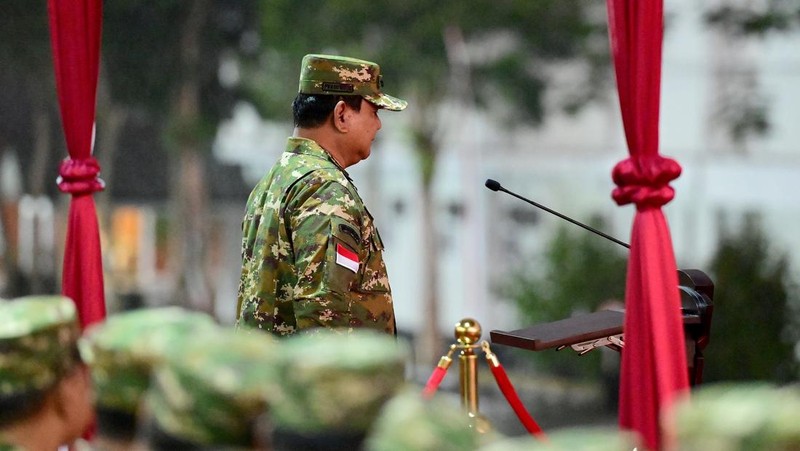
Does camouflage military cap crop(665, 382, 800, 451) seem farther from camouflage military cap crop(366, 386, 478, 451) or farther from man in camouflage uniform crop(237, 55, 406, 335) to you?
man in camouflage uniform crop(237, 55, 406, 335)

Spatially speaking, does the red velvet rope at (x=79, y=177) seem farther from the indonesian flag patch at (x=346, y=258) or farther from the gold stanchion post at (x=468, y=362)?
the gold stanchion post at (x=468, y=362)

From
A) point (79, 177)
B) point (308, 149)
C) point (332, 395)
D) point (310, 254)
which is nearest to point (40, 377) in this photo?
point (332, 395)

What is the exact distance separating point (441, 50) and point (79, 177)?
16.1 ft

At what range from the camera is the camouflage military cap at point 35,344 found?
167cm

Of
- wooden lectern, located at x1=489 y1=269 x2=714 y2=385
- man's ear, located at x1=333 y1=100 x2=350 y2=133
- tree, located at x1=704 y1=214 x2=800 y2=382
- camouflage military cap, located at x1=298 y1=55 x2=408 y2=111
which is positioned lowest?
A: tree, located at x1=704 y1=214 x2=800 y2=382

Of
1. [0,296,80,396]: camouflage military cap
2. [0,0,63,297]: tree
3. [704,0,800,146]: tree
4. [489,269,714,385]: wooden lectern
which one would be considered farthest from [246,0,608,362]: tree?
[0,296,80,396]: camouflage military cap

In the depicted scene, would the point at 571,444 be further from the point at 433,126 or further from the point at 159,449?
the point at 433,126

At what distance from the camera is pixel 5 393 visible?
167 centimetres

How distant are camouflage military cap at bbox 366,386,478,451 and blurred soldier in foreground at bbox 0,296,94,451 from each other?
0.55 meters

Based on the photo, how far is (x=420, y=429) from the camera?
4.49 feet

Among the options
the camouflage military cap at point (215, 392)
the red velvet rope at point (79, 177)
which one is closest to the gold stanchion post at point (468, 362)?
the red velvet rope at point (79, 177)

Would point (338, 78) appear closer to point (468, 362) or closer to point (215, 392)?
point (468, 362)

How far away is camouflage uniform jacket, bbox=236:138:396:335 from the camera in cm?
296

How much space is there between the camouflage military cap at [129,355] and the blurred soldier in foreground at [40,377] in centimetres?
5
